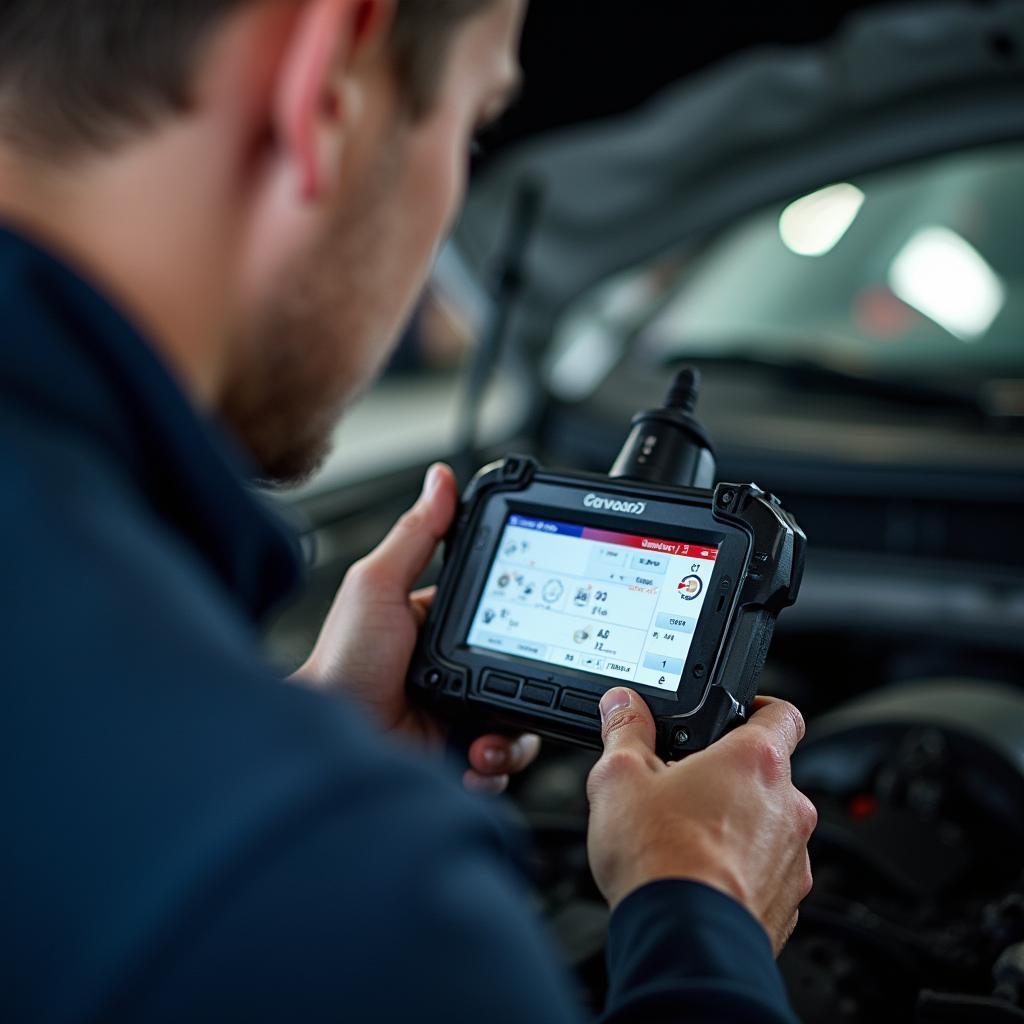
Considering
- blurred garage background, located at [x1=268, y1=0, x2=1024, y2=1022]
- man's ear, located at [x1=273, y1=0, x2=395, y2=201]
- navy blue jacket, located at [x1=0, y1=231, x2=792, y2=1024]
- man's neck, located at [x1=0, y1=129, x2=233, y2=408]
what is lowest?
blurred garage background, located at [x1=268, y1=0, x2=1024, y2=1022]

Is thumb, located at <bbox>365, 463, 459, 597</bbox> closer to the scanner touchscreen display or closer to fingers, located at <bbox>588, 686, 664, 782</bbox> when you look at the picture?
the scanner touchscreen display

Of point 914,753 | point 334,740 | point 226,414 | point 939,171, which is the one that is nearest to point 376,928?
point 334,740

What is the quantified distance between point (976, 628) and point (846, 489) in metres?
0.26

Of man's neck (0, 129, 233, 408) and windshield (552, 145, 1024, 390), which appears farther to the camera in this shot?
windshield (552, 145, 1024, 390)

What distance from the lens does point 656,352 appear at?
2.03 meters

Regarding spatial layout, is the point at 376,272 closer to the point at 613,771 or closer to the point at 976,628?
the point at 613,771

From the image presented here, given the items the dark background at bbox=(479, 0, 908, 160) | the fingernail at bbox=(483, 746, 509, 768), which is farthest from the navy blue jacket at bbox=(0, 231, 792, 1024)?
the dark background at bbox=(479, 0, 908, 160)

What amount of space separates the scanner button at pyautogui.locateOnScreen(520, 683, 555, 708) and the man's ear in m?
0.48

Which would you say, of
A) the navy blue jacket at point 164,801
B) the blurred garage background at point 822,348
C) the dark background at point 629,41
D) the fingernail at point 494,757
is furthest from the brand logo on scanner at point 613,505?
the dark background at point 629,41

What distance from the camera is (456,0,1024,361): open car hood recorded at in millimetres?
1482

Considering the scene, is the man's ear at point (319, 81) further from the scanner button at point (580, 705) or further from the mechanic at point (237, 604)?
the scanner button at point (580, 705)

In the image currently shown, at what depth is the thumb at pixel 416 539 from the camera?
42.5 inches

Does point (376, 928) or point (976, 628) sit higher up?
point (376, 928)

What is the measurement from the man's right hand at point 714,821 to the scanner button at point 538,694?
5.5 inches
